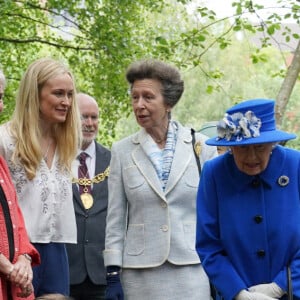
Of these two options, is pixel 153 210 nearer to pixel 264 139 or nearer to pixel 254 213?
pixel 254 213

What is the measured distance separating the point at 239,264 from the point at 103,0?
31.9ft

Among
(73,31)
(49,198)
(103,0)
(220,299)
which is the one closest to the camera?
(220,299)

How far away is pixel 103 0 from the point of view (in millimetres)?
14320

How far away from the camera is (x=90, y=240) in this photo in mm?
7473

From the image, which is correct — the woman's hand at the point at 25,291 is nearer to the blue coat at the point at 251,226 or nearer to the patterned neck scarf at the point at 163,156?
the blue coat at the point at 251,226

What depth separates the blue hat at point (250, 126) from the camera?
4.92m

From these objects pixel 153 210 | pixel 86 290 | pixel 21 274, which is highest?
pixel 153 210

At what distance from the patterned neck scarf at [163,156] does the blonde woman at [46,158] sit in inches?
19.4

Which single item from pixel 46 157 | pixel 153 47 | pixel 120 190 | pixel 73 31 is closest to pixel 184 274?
pixel 120 190

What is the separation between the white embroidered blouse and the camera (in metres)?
5.89

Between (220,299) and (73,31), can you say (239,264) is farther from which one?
(73,31)

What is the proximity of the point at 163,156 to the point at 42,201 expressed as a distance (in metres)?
0.83

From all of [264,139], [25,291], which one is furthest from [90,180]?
[264,139]

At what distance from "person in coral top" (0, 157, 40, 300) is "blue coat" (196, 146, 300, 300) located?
1010 millimetres
